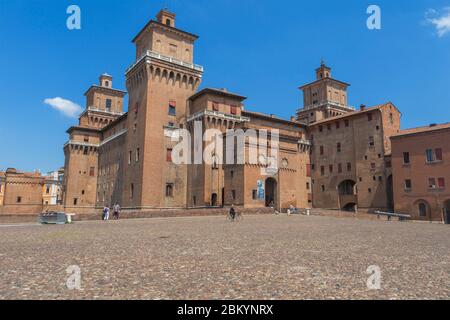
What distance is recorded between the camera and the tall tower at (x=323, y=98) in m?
72.5

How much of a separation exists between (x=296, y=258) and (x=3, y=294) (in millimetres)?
7150

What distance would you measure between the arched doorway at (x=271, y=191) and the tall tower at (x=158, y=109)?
462 inches

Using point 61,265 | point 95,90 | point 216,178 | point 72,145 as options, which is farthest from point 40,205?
point 61,265

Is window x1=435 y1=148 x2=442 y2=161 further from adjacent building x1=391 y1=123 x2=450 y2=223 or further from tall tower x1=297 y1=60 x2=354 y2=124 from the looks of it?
tall tower x1=297 y1=60 x2=354 y2=124

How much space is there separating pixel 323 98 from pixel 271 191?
127 ft

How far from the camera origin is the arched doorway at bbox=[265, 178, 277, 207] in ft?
140

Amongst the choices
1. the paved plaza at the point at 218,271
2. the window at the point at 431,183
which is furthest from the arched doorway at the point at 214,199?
the paved plaza at the point at 218,271

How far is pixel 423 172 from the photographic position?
141 feet
